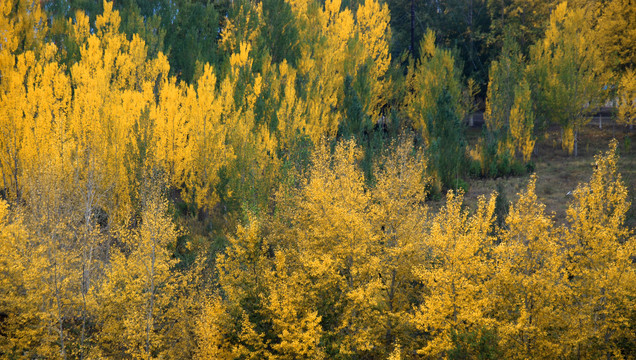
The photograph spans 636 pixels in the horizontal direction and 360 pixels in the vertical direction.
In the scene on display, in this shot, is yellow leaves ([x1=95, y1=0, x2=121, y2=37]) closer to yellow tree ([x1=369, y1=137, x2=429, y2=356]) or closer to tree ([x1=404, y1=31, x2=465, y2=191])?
tree ([x1=404, y1=31, x2=465, y2=191])

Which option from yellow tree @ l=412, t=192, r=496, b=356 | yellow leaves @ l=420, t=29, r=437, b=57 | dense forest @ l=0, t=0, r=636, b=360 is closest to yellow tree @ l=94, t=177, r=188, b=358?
dense forest @ l=0, t=0, r=636, b=360

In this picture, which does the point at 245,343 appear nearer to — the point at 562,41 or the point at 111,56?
the point at 111,56

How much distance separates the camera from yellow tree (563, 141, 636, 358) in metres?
11.9

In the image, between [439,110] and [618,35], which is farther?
[618,35]

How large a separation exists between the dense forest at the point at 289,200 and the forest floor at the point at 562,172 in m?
0.73

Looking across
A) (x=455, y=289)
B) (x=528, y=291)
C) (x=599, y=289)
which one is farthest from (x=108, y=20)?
(x=599, y=289)

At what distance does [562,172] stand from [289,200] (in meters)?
18.8

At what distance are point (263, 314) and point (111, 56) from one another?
1618 cm

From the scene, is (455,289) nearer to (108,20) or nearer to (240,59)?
(240,59)

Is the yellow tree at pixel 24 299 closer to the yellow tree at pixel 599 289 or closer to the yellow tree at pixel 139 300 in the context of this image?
the yellow tree at pixel 139 300

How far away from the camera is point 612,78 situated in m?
33.8

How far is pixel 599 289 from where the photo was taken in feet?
39.7

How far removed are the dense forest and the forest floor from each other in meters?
0.73

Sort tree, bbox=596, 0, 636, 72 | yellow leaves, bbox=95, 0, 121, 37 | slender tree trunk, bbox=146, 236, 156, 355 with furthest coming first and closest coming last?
tree, bbox=596, 0, 636, 72
yellow leaves, bbox=95, 0, 121, 37
slender tree trunk, bbox=146, 236, 156, 355
